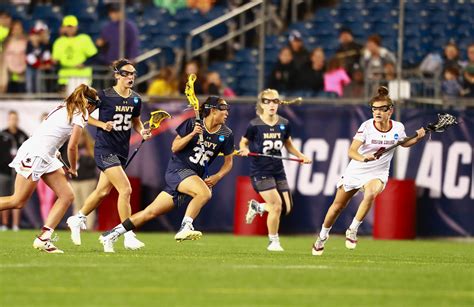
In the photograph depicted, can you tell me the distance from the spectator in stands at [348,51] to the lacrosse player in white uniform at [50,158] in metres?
9.71

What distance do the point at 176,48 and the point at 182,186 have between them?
1286cm

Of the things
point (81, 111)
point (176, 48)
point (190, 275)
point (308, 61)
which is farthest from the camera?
point (176, 48)

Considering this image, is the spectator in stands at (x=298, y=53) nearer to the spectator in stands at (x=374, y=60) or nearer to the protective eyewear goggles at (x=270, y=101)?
the spectator in stands at (x=374, y=60)

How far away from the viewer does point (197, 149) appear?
17.2 meters

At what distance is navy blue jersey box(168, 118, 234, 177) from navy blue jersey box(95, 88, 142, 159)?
3.35 feet

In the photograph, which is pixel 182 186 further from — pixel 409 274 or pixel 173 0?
pixel 173 0

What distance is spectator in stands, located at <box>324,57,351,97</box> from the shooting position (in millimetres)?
25094

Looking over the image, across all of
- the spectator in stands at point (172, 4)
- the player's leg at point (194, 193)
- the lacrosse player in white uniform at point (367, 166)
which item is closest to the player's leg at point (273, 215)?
the lacrosse player in white uniform at point (367, 166)

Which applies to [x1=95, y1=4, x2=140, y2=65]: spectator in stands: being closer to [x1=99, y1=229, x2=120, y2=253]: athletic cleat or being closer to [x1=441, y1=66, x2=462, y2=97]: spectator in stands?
[x1=441, y1=66, x2=462, y2=97]: spectator in stands

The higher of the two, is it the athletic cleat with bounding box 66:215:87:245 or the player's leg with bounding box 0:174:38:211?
the player's leg with bounding box 0:174:38:211

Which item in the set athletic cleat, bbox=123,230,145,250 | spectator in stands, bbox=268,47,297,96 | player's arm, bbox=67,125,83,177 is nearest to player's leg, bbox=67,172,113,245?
athletic cleat, bbox=123,230,145,250

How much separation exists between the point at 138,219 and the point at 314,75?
32.2ft

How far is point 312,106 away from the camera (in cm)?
2564

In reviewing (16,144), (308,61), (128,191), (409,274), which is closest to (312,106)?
(308,61)
